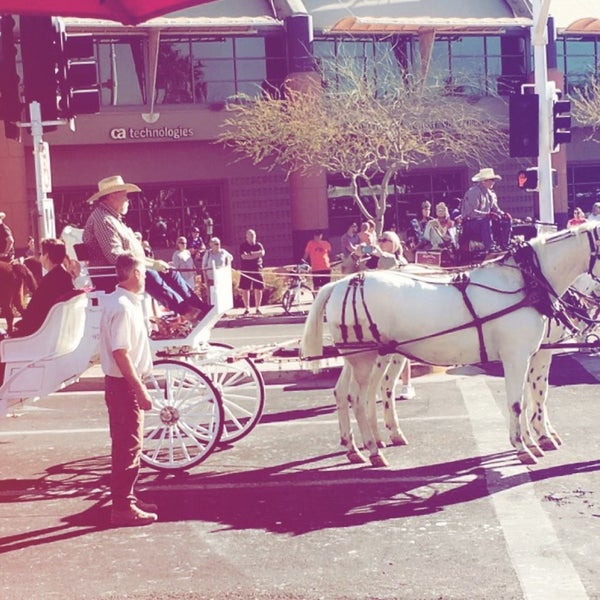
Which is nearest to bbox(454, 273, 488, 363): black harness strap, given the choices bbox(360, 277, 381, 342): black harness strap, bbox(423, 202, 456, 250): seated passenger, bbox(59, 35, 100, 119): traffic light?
bbox(360, 277, 381, 342): black harness strap

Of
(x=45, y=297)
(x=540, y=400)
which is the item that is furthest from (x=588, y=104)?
(x=45, y=297)

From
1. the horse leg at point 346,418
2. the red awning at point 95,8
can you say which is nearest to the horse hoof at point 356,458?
the horse leg at point 346,418

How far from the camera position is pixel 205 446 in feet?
34.0

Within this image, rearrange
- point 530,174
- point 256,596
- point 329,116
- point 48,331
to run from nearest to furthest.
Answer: point 256,596 → point 48,331 → point 530,174 → point 329,116

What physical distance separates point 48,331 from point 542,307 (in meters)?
4.33

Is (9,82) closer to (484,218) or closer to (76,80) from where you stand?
(76,80)

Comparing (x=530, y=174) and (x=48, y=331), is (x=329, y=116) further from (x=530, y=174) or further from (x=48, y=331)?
(x=48, y=331)

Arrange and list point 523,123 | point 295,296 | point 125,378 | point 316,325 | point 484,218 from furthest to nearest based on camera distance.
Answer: point 295,296 < point 523,123 < point 484,218 < point 316,325 < point 125,378

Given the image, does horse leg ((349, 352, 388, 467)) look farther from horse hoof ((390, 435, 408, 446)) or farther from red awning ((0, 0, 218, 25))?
red awning ((0, 0, 218, 25))

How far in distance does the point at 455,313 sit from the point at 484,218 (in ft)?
24.1

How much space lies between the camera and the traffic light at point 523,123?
2003 cm

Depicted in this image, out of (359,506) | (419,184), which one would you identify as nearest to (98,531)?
(359,506)

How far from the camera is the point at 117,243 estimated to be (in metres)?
10.3

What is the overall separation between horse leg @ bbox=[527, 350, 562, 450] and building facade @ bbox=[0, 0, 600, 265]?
94.5ft
